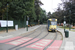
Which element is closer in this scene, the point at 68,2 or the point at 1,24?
the point at 1,24

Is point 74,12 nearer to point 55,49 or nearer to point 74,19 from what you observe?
point 74,19

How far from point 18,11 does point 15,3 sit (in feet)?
7.28

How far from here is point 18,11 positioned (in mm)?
25031

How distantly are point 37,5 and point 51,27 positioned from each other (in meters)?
38.5

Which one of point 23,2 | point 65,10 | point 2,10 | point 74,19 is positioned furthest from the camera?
point 65,10

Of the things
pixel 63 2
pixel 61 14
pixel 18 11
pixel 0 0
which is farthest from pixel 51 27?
pixel 63 2

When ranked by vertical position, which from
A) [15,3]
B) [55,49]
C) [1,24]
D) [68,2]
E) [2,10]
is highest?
[68,2]

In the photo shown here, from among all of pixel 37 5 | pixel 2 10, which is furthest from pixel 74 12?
pixel 37 5

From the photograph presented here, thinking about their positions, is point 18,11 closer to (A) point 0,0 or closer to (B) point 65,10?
(A) point 0,0

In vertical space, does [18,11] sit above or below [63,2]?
below

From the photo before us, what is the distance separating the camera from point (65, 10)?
36.9m

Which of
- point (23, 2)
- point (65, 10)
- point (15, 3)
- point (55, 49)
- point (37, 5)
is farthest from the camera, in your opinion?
point (37, 5)

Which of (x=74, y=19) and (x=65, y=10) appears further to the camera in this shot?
(x=65, y=10)

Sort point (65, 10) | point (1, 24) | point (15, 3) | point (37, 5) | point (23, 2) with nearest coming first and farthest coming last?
point (1, 24), point (15, 3), point (23, 2), point (65, 10), point (37, 5)
